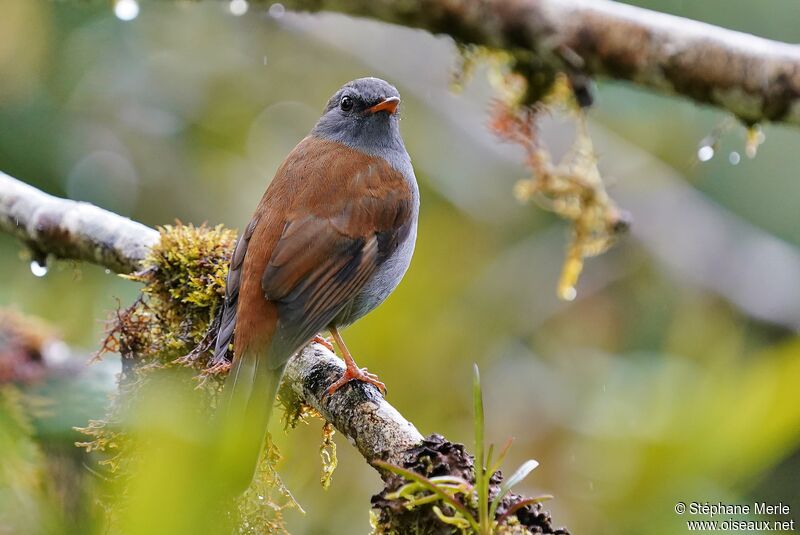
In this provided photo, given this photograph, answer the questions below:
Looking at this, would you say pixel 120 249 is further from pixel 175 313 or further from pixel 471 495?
pixel 471 495

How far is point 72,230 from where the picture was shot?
3.83 meters

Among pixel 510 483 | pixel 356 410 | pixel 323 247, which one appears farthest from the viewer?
pixel 323 247

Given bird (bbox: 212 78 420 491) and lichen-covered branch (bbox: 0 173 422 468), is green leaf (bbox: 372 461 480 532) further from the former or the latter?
bird (bbox: 212 78 420 491)

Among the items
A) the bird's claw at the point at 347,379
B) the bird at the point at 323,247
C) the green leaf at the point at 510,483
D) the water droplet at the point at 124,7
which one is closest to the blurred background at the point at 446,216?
the water droplet at the point at 124,7

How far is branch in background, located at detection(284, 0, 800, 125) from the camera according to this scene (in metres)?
2.36

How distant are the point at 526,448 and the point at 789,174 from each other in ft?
11.5

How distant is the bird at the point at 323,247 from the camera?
3.23 meters

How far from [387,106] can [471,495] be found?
2.64 metres

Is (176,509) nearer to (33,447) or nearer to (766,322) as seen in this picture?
(33,447)

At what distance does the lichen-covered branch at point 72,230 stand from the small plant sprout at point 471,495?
1.89 m

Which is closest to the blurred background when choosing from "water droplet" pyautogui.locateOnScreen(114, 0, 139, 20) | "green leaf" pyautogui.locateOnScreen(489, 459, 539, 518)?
"water droplet" pyautogui.locateOnScreen(114, 0, 139, 20)

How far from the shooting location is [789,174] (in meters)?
6.91

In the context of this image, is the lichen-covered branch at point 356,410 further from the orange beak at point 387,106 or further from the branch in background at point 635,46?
the orange beak at point 387,106

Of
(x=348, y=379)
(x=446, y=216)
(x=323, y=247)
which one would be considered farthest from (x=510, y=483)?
(x=446, y=216)
